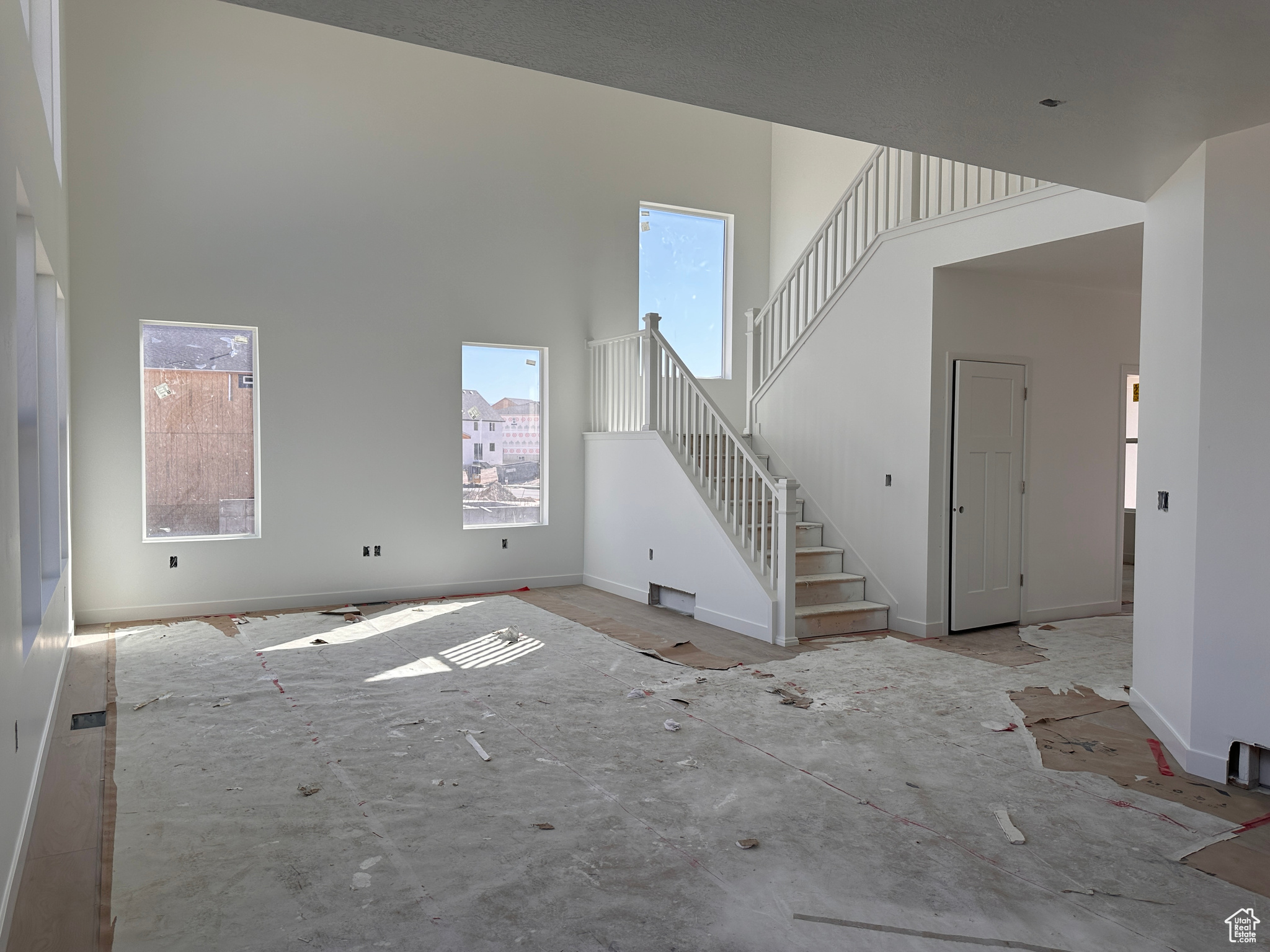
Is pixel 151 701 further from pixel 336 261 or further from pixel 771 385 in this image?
pixel 771 385

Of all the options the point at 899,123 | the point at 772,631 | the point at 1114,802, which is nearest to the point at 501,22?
the point at 899,123

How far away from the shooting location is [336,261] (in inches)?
307

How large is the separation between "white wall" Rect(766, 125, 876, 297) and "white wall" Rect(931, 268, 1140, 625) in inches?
118

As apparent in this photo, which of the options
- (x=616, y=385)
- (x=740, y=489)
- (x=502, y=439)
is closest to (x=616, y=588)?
(x=740, y=489)

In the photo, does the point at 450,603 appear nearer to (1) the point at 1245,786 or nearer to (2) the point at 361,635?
(2) the point at 361,635

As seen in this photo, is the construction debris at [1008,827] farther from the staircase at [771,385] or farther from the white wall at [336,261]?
the white wall at [336,261]

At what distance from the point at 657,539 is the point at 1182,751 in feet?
15.0

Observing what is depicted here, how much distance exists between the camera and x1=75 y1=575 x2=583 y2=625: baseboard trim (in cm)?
703

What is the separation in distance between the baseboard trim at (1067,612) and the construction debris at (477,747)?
16.2ft

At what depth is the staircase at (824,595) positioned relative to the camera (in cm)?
666

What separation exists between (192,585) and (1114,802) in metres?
6.80

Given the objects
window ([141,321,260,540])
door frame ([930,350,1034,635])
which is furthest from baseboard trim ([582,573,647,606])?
window ([141,321,260,540])

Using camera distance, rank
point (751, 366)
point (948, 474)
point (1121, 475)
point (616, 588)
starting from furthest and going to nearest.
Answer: point (751, 366) → point (616, 588) → point (1121, 475) → point (948, 474)

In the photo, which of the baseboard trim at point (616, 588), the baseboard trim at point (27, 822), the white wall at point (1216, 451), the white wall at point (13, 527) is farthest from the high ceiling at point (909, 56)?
the baseboard trim at point (616, 588)
